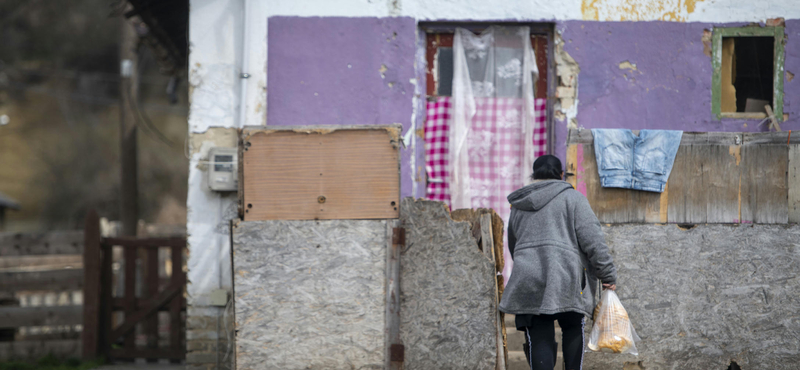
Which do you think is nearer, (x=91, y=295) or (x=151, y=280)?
(x=91, y=295)

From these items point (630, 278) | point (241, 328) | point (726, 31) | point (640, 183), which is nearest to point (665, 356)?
point (630, 278)

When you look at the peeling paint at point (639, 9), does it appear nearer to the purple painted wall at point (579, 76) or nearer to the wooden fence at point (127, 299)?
the purple painted wall at point (579, 76)

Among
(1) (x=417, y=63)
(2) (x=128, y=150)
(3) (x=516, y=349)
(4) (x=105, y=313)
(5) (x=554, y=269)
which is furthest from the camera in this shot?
(2) (x=128, y=150)

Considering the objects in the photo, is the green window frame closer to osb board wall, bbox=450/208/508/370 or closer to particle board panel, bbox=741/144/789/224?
particle board panel, bbox=741/144/789/224

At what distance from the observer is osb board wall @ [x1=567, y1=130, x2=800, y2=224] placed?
4.55 metres

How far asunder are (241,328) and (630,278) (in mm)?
2681

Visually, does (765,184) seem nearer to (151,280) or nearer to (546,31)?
(546,31)

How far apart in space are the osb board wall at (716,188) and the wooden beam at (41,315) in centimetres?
528

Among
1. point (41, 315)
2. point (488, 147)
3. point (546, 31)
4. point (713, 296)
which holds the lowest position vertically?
point (41, 315)

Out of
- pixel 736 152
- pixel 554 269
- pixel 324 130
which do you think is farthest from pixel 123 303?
pixel 736 152

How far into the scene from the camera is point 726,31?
604 cm

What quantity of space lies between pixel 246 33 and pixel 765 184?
4.51m

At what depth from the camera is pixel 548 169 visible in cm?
385

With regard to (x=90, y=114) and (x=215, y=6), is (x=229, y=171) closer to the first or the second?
(x=215, y=6)
